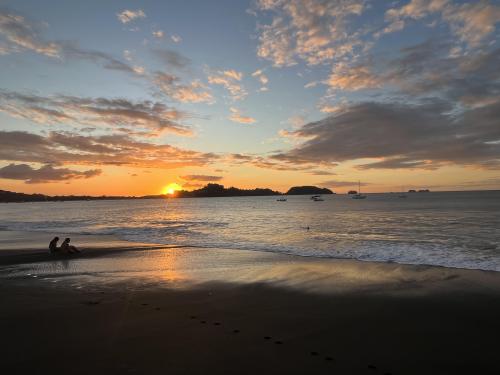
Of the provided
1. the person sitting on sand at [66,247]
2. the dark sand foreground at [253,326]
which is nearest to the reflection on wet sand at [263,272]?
the dark sand foreground at [253,326]

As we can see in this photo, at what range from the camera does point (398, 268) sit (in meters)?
14.5

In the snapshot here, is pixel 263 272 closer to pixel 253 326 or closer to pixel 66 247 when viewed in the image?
pixel 253 326

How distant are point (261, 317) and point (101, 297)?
203 inches

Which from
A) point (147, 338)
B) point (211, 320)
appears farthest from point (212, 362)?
point (211, 320)

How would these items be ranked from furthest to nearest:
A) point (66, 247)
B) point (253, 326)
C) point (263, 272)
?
point (66, 247) < point (263, 272) < point (253, 326)

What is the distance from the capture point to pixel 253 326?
7.68 meters

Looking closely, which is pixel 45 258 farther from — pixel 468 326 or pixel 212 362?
pixel 468 326

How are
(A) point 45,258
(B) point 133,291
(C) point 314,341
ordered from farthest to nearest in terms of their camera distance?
(A) point 45,258 → (B) point 133,291 → (C) point 314,341

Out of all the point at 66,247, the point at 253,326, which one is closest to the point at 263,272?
the point at 253,326

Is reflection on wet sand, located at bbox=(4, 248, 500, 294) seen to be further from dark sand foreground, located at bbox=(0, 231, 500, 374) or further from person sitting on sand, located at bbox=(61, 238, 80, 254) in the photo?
person sitting on sand, located at bbox=(61, 238, 80, 254)

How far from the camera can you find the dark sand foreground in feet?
19.0

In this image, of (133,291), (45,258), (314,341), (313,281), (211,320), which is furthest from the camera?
(45,258)

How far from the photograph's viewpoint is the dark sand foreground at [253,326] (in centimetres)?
579

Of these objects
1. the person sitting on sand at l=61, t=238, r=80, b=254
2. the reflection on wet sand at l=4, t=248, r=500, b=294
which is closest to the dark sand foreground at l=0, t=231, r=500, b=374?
the reflection on wet sand at l=4, t=248, r=500, b=294
